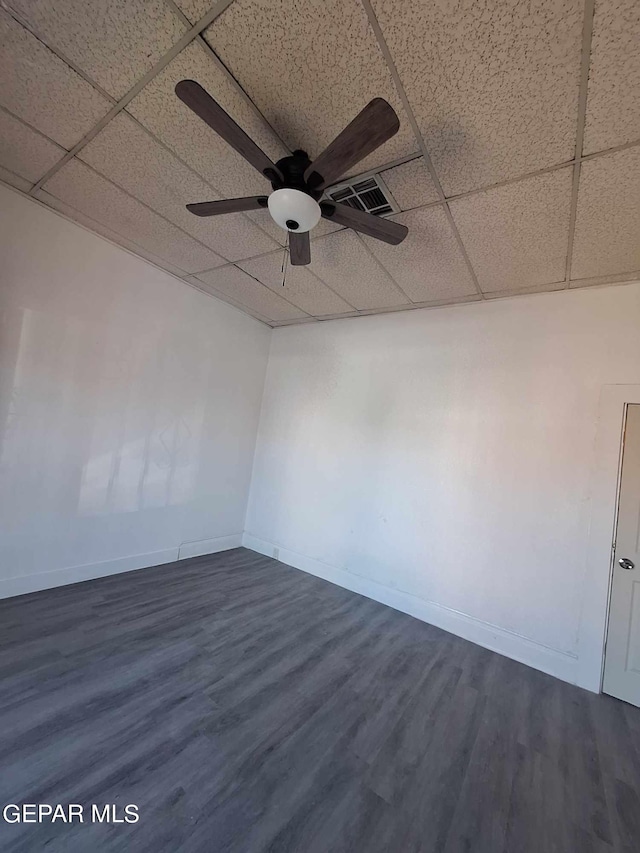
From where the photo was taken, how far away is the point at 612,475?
2496 mm

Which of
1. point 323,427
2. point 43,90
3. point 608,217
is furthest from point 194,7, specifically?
point 323,427

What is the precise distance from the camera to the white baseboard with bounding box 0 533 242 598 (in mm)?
2668

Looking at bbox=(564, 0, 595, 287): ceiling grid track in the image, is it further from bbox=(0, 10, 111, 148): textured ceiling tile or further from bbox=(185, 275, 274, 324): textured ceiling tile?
bbox=(185, 275, 274, 324): textured ceiling tile

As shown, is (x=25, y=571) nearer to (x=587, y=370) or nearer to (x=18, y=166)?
(x=18, y=166)

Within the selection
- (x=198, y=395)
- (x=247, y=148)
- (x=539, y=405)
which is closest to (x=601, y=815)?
(x=539, y=405)

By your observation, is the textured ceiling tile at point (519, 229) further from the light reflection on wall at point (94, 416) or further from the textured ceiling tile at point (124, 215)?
the light reflection on wall at point (94, 416)

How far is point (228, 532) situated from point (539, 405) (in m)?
3.78

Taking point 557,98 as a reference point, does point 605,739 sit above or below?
below

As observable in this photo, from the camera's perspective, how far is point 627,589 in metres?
2.40

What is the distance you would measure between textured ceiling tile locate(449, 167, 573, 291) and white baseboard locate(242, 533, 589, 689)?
→ 9.40ft

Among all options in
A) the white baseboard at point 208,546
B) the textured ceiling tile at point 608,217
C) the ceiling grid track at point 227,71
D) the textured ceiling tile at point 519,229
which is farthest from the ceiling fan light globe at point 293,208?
the white baseboard at point 208,546

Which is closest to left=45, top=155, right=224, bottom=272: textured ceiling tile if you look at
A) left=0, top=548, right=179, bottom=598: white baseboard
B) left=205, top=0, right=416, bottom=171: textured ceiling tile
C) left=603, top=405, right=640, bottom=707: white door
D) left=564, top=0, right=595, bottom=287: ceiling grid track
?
left=205, top=0, right=416, bottom=171: textured ceiling tile

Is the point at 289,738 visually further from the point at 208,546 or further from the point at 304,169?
the point at 304,169

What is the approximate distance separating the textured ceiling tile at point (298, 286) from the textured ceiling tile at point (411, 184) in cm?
115
